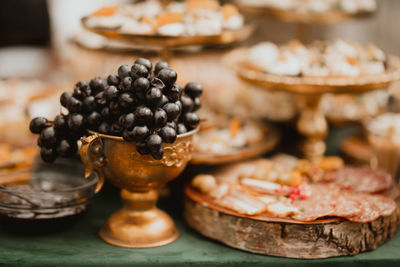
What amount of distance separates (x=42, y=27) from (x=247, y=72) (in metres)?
4.26

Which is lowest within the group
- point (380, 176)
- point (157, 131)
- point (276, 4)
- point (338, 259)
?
point (338, 259)

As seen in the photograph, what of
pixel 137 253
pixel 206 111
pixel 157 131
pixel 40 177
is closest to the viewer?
pixel 157 131

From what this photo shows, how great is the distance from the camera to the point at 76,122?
1488mm

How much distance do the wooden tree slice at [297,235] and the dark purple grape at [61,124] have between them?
52 cm

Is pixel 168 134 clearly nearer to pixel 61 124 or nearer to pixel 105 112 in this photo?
pixel 105 112

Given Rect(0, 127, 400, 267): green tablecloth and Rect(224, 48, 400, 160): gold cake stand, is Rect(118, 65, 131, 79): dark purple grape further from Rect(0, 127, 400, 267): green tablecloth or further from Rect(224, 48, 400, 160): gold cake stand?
Rect(224, 48, 400, 160): gold cake stand

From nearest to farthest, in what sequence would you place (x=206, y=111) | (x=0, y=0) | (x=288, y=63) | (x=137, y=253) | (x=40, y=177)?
(x=137, y=253)
(x=40, y=177)
(x=288, y=63)
(x=206, y=111)
(x=0, y=0)

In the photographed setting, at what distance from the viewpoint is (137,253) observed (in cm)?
154

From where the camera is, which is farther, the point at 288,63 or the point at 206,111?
the point at 206,111

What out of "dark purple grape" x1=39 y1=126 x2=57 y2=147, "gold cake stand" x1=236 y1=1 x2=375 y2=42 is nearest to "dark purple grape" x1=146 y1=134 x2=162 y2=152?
"dark purple grape" x1=39 y1=126 x2=57 y2=147

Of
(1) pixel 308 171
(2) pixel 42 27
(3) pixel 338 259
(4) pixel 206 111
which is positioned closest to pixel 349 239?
(3) pixel 338 259

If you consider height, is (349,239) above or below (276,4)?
below

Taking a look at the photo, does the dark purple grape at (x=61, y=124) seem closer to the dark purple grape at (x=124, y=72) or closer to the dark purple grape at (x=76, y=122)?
the dark purple grape at (x=76, y=122)

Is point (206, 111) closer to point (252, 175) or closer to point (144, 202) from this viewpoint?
point (252, 175)
